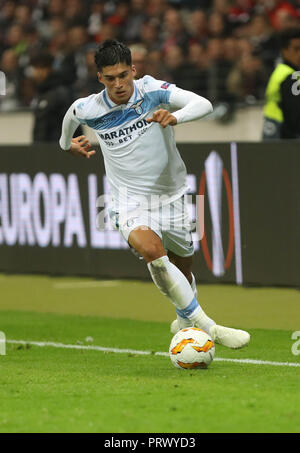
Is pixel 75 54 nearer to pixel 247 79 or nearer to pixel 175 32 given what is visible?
pixel 175 32

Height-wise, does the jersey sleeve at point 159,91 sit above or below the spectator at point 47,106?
below

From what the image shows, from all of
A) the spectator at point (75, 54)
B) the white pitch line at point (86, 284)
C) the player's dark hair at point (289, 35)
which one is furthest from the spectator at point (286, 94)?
the spectator at point (75, 54)

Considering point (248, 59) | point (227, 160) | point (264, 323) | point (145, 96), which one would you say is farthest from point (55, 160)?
point (145, 96)

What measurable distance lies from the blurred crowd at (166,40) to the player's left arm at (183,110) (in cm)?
707

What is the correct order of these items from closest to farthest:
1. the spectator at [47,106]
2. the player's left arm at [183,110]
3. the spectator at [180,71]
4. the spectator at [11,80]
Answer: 1. the player's left arm at [183,110]
2. the spectator at [47,106]
3. the spectator at [180,71]
4. the spectator at [11,80]

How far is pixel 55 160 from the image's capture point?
14.4m

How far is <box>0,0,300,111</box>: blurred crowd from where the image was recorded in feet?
53.9

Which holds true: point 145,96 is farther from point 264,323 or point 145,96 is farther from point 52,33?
point 52,33

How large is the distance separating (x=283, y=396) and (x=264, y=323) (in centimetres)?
401

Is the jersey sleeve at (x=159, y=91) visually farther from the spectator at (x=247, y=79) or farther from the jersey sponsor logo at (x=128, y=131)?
the spectator at (x=247, y=79)

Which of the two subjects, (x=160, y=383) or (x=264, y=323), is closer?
(x=160, y=383)

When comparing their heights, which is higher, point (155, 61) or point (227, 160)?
point (155, 61)

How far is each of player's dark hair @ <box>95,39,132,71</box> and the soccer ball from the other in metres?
2.02

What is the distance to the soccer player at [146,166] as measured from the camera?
26.0ft
